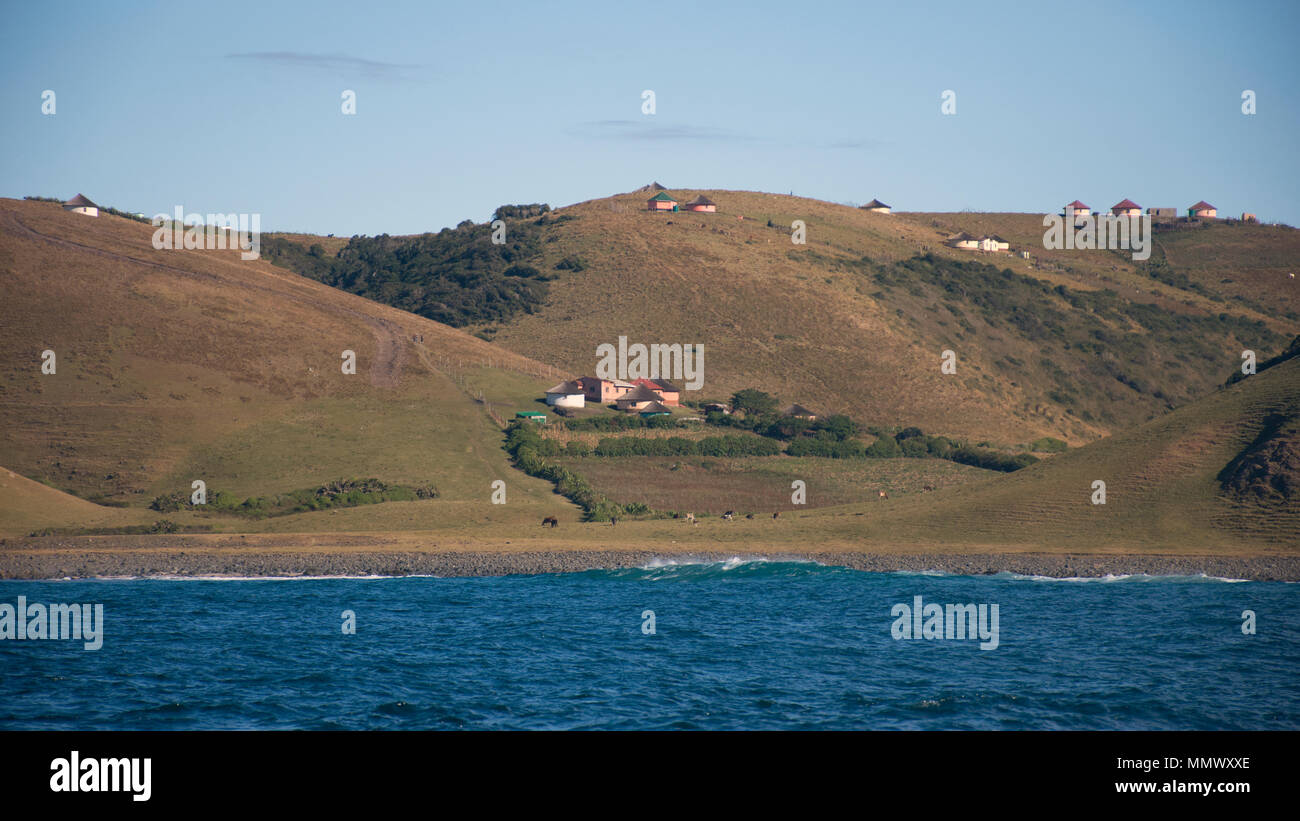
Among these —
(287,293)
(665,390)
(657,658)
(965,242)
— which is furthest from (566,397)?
(965,242)

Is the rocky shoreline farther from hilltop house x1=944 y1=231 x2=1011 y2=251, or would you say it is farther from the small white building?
hilltop house x1=944 y1=231 x2=1011 y2=251

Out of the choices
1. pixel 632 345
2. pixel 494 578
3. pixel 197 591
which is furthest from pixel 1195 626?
pixel 632 345

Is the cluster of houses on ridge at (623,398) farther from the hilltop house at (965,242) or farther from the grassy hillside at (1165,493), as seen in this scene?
the hilltop house at (965,242)

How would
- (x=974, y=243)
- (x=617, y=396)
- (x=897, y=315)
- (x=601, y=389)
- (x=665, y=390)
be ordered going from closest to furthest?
1. (x=601, y=389)
2. (x=617, y=396)
3. (x=665, y=390)
4. (x=897, y=315)
5. (x=974, y=243)

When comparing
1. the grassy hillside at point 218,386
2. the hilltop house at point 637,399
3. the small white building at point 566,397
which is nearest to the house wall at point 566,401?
the small white building at point 566,397

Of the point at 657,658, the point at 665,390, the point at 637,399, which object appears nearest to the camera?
the point at 657,658

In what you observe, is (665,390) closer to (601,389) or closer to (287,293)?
(601,389)
